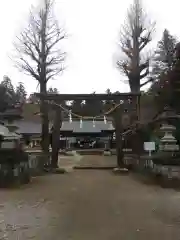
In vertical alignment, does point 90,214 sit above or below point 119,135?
below

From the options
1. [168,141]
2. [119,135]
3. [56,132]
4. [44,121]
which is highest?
[44,121]

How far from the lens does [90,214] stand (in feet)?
25.2

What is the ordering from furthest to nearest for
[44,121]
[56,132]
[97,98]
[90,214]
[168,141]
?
1. [44,121]
2. [56,132]
3. [97,98]
4. [168,141]
5. [90,214]

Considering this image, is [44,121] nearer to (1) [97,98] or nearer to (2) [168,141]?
(1) [97,98]

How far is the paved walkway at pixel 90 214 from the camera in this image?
6.02 m

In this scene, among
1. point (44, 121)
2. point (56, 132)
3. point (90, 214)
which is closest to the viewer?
point (90, 214)

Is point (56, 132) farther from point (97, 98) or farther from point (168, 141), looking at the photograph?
point (168, 141)

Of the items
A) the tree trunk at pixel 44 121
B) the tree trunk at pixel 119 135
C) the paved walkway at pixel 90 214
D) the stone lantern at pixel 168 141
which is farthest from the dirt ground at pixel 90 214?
the tree trunk at pixel 44 121

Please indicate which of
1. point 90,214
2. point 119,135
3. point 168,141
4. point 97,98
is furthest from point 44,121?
point 90,214

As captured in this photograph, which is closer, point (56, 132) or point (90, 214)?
point (90, 214)

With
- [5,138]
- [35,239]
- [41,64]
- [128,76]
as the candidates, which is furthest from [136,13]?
[35,239]

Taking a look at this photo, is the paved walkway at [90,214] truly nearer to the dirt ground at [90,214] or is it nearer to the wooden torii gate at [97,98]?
the dirt ground at [90,214]

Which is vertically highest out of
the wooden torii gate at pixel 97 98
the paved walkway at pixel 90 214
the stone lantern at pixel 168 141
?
the wooden torii gate at pixel 97 98

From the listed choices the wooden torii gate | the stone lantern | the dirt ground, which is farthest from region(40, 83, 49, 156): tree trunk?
the dirt ground
